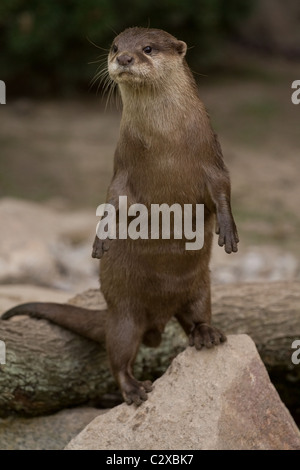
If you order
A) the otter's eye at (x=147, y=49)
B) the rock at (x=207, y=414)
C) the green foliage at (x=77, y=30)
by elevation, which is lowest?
the rock at (x=207, y=414)

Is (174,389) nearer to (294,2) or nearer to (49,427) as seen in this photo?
(49,427)

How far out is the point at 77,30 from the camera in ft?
30.1

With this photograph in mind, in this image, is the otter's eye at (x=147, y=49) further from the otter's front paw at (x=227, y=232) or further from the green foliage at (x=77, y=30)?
the green foliage at (x=77, y=30)

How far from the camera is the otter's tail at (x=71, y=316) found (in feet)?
12.4

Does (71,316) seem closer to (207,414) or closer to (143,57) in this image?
(207,414)

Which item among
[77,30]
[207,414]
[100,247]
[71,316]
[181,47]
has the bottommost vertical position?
[207,414]

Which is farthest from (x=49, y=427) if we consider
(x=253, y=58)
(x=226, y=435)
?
(x=253, y=58)

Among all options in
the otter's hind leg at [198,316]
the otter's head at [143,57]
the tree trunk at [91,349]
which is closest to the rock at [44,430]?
the tree trunk at [91,349]

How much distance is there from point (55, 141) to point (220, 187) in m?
5.84

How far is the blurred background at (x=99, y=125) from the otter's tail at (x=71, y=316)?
149 centimetres

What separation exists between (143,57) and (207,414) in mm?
1328

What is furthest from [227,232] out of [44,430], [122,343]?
[44,430]

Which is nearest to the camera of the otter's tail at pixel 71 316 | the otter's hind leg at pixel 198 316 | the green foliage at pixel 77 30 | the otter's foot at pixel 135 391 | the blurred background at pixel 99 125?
the otter's foot at pixel 135 391

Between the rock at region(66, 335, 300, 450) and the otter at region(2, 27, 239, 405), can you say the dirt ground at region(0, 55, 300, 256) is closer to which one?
the otter at region(2, 27, 239, 405)
